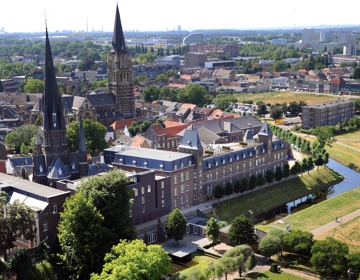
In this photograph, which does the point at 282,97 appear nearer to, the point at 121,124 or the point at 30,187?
the point at 121,124

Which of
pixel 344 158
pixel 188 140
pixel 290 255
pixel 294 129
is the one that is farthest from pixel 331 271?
pixel 294 129

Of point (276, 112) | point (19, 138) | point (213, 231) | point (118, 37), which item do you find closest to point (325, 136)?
point (276, 112)

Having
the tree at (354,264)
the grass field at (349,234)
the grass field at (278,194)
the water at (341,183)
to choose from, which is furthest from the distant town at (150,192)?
the water at (341,183)

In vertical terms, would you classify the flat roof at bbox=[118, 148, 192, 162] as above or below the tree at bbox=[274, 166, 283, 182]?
above

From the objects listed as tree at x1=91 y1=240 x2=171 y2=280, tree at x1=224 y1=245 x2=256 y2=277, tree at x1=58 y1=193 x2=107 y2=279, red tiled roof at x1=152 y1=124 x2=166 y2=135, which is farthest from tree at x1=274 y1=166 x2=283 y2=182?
tree at x1=58 y1=193 x2=107 y2=279

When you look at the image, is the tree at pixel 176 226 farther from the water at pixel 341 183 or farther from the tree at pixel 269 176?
the tree at pixel 269 176

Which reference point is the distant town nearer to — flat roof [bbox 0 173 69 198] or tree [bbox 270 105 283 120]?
flat roof [bbox 0 173 69 198]
